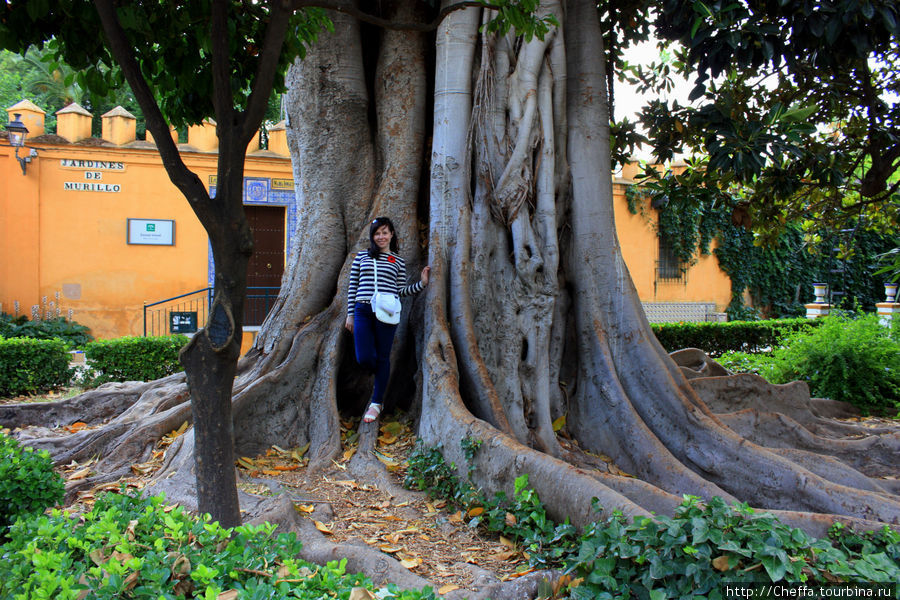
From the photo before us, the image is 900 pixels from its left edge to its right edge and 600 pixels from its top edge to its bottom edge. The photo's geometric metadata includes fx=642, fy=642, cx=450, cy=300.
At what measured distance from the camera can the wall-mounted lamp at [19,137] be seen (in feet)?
41.9

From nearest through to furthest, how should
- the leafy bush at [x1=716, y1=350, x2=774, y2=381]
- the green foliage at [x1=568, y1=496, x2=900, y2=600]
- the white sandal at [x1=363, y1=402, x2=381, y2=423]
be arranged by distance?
1. the green foliage at [x1=568, y1=496, x2=900, y2=600]
2. the white sandal at [x1=363, y1=402, x2=381, y2=423]
3. the leafy bush at [x1=716, y1=350, x2=774, y2=381]

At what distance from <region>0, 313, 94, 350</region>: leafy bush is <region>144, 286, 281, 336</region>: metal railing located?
1275mm

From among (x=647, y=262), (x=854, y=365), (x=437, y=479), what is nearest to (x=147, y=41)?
(x=437, y=479)

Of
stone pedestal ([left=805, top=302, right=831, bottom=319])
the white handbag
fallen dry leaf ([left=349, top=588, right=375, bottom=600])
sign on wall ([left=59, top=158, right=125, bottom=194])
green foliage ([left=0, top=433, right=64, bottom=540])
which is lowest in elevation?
green foliage ([left=0, top=433, right=64, bottom=540])

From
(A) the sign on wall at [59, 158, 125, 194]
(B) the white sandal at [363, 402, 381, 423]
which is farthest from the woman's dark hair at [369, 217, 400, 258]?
(A) the sign on wall at [59, 158, 125, 194]

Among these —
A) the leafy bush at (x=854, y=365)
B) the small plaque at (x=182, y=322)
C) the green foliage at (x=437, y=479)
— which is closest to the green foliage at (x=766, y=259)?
the leafy bush at (x=854, y=365)

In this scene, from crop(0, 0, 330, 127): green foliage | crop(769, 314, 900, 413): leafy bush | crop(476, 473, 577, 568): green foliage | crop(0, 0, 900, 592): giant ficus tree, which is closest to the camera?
crop(0, 0, 330, 127): green foliage

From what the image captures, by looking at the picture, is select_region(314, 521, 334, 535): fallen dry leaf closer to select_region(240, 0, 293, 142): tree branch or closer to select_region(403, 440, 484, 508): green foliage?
select_region(403, 440, 484, 508): green foliage

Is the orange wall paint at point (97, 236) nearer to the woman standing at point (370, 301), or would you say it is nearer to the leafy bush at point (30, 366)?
the leafy bush at point (30, 366)

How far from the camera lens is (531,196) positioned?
16.9 feet

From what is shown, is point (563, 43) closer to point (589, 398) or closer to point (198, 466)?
point (589, 398)

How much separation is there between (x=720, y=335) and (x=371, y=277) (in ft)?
34.0

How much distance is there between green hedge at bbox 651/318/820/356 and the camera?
1238 cm

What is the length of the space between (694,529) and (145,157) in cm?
1456
